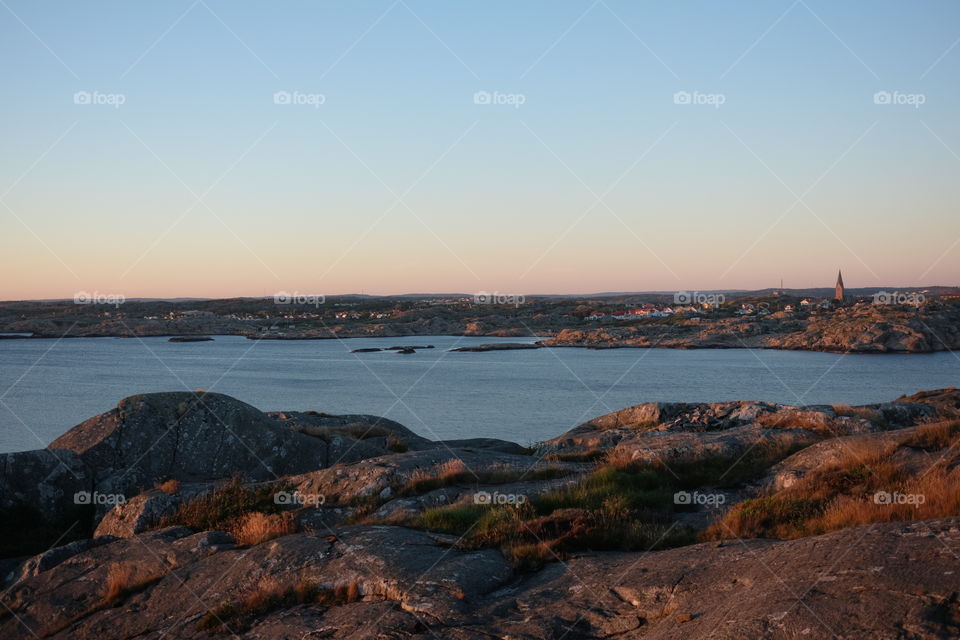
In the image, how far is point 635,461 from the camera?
12.9 m

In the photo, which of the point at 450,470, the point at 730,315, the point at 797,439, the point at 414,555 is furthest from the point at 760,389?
the point at 730,315

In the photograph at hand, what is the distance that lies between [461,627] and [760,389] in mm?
56939
